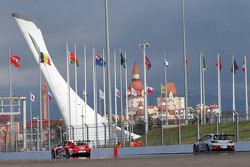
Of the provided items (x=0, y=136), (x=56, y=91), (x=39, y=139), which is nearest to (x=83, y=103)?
(x=56, y=91)

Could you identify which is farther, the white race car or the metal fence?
the metal fence

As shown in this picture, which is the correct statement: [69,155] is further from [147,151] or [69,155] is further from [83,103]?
[83,103]

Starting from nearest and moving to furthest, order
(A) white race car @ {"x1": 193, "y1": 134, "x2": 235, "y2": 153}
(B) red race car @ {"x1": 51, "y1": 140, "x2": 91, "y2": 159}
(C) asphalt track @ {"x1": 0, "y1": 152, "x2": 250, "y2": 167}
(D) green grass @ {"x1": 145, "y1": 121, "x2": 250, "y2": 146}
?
(C) asphalt track @ {"x1": 0, "y1": 152, "x2": 250, "y2": 167} → (A) white race car @ {"x1": 193, "y1": 134, "x2": 235, "y2": 153} → (B) red race car @ {"x1": 51, "y1": 140, "x2": 91, "y2": 159} → (D) green grass @ {"x1": 145, "y1": 121, "x2": 250, "y2": 146}

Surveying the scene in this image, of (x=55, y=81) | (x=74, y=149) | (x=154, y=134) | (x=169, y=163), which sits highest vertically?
(x=55, y=81)

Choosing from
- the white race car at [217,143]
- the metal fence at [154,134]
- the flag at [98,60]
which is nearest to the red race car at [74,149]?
the metal fence at [154,134]

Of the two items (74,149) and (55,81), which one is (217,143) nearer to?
(74,149)

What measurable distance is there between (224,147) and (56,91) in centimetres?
6209

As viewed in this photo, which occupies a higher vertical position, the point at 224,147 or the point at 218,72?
the point at 218,72

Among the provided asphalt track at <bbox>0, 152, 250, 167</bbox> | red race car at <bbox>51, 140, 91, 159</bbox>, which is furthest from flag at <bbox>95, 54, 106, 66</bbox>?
asphalt track at <bbox>0, 152, 250, 167</bbox>

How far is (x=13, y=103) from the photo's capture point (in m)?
87.1

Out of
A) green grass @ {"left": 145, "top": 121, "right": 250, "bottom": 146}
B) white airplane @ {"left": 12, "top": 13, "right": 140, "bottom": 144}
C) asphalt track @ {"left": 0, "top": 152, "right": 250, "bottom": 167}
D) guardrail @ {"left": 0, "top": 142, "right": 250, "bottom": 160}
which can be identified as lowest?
guardrail @ {"left": 0, "top": 142, "right": 250, "bottom": 160}

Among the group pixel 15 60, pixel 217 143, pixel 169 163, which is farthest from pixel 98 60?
pixel 169 163

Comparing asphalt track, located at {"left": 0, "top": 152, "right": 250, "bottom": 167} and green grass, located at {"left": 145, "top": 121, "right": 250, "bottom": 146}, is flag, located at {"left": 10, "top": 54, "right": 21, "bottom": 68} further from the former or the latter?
asphalt track, located at {"left": 0, "top": 152, "right": 250, "bottom": 167}

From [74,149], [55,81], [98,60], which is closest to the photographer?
[74,149]
